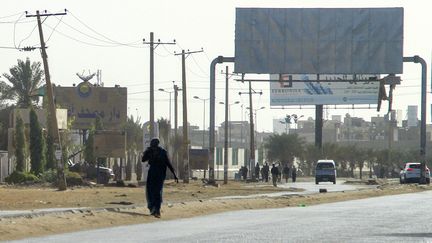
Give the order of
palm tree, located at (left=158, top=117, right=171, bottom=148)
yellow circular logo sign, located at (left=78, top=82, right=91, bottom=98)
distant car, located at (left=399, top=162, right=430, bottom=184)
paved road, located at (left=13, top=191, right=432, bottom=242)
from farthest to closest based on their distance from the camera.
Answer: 1. yellow circular logo sign, located at (left=78, top=82, right=91, bottom=98)
2. palm tree, located at (left=158, top=117, right=171, bottom=148)
3. distant car, located at (left=399, top=162, right=430, bottom=184)
4. paved road, located at (left=13, top=191, right=432, bottom=242)

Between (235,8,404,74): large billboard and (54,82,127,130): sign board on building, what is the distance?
5285cm

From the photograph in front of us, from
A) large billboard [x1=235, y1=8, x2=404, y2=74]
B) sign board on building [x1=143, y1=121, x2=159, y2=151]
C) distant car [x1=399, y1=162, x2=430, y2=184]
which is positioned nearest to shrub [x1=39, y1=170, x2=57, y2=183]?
sign board on building [x1=143, y1=121, x2=159, y2=151]

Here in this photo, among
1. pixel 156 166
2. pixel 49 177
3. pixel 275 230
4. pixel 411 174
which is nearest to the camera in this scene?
pixel 275 230

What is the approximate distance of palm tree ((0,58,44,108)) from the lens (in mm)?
97875

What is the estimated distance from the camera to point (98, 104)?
114m

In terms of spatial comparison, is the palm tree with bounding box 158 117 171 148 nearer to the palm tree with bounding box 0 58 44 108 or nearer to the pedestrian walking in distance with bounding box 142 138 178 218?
the palm tree with bounding box 0 58 44 108

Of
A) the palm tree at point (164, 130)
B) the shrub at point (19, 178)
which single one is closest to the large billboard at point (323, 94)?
the palm tree at point (164, 130)

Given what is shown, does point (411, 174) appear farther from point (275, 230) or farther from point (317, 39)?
point (275, 230)

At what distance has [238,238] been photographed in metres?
18.9

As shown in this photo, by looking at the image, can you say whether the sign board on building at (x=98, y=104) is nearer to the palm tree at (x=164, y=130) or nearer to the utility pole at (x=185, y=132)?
the palm tree at (x=164, y=130)

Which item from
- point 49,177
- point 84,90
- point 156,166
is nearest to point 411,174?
point 49,177

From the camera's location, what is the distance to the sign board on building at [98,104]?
372ft

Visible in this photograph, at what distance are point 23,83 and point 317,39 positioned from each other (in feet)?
144

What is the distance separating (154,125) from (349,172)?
73.6 m
